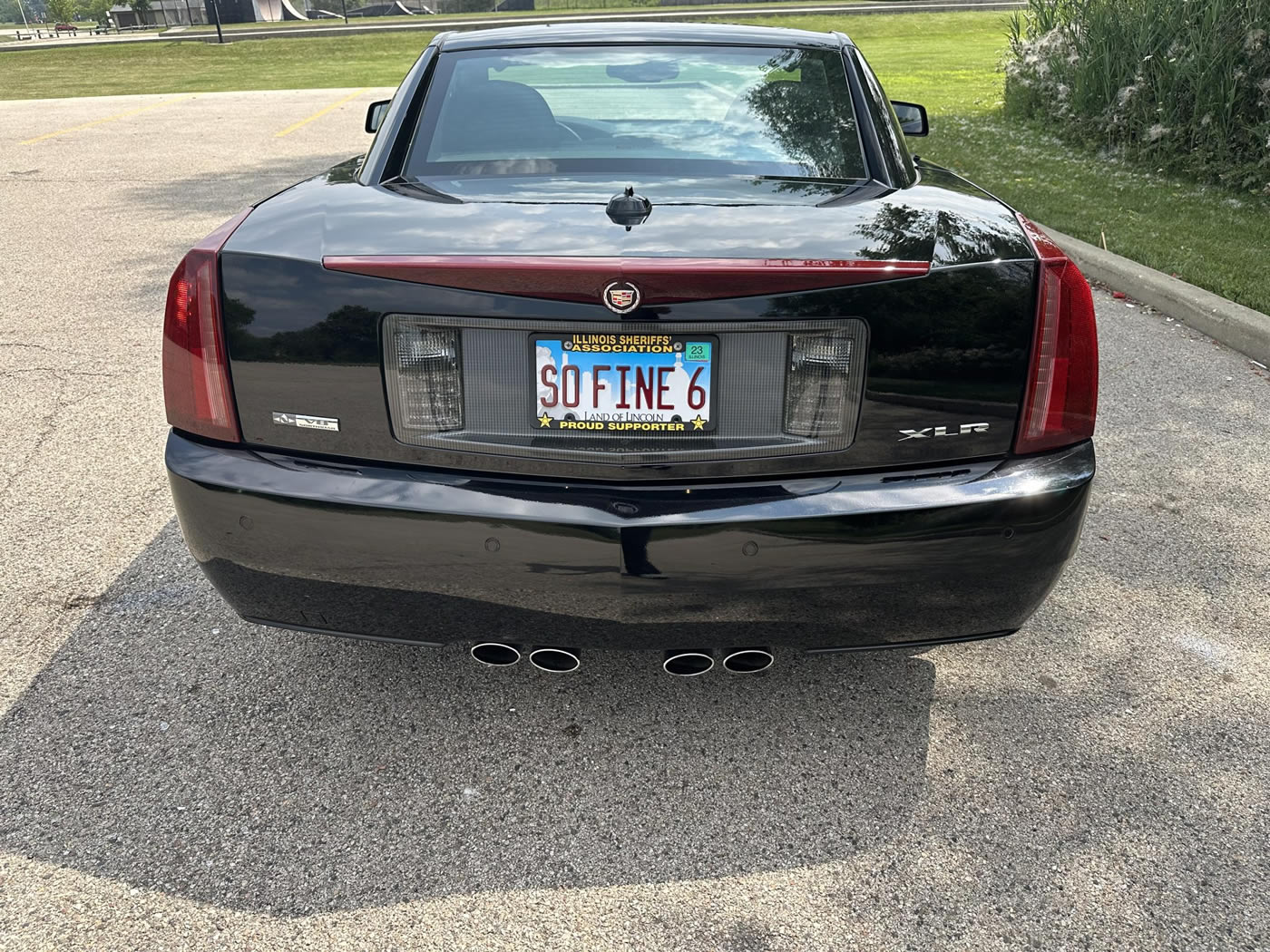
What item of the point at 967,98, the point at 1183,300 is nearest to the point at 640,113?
the point at 1183,300

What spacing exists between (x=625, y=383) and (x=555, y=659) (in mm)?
Result: 673

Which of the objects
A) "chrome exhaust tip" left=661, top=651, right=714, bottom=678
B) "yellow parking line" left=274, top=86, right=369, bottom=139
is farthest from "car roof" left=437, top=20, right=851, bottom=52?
"yellow parking line" left=274, top=86, right=369, bottom=139

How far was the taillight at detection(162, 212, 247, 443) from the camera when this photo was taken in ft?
7.75

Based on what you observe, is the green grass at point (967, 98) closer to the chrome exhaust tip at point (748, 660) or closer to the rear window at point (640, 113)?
the rear window at point (640, 113)

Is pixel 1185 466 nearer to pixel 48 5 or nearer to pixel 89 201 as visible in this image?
pixel 89 201

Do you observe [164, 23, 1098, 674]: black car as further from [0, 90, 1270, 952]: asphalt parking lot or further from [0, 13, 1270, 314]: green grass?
[0, 13, 1270, 314]: green grass

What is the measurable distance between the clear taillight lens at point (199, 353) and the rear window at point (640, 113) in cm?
82

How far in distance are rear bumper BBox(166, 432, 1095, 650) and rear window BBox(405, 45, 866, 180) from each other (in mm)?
1038

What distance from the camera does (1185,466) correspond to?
14.0 ft

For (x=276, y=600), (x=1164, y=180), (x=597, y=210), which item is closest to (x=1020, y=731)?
(x=597, y=210)

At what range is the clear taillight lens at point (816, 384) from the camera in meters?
2.23

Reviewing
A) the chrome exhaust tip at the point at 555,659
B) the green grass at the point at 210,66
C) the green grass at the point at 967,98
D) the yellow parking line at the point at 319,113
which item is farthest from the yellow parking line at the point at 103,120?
the chrome exhaust tip at the point at 555,659

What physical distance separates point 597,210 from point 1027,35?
13.6 metres

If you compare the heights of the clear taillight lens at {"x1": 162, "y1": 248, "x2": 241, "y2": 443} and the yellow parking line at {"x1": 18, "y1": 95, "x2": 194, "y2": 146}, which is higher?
the clear taillight lens at {"x1": 162, "y1": 248, "x2": 241, "y2": 443}
